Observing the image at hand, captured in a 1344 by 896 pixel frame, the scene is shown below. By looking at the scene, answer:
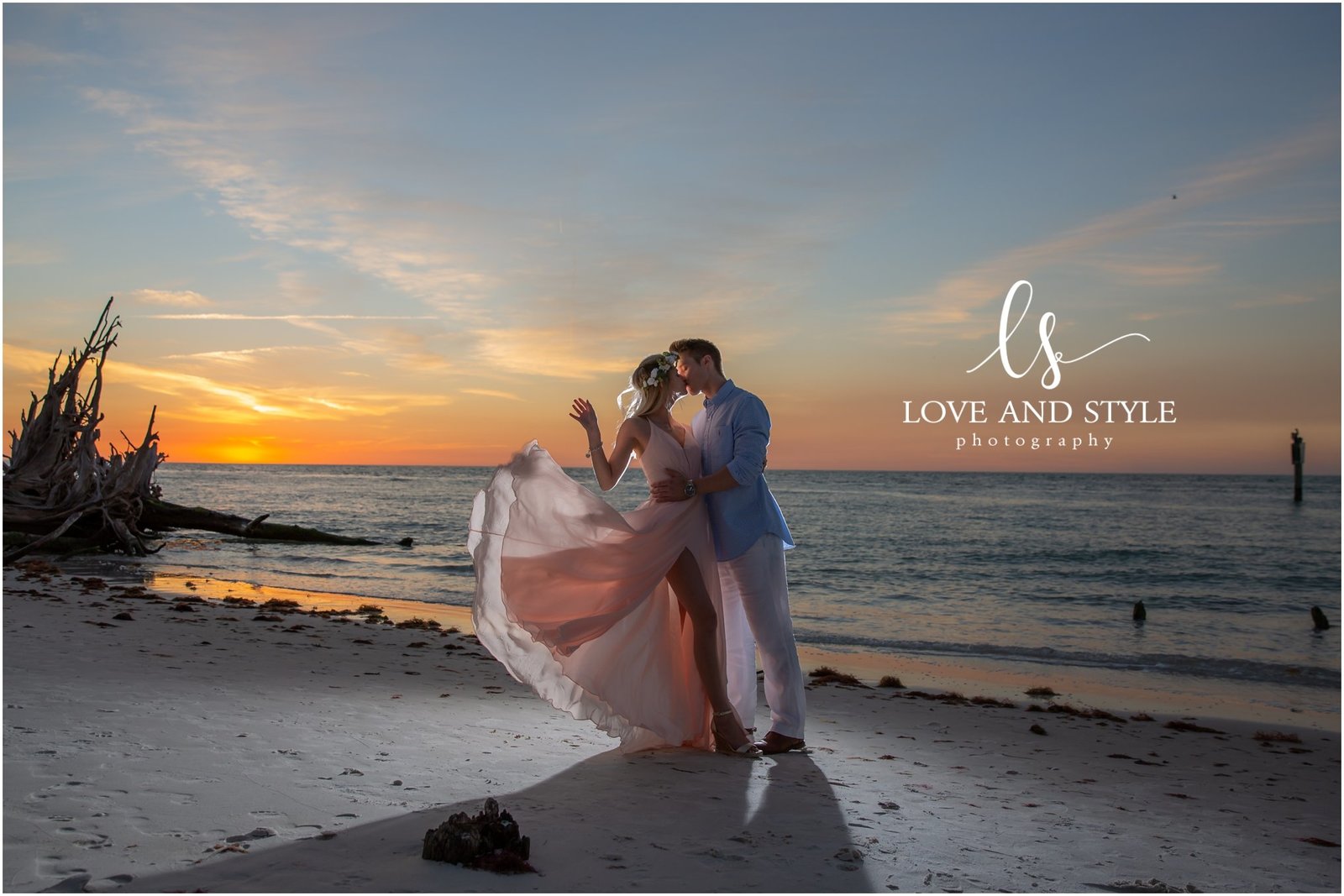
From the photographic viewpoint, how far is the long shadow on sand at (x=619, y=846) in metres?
3.17

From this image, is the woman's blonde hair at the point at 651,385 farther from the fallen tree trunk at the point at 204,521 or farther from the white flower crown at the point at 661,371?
the fallen tree trunk at the point at 204,521

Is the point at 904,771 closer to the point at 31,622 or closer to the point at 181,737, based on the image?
the point at 181,737

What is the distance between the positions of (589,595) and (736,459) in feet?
3.74

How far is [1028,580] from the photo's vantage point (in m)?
24.6

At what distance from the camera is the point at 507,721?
20.1 feet

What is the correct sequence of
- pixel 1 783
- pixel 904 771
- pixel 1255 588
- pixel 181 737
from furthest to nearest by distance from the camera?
pixel 1255 588
pixel 904 771
pixel 181 737
pixel 1 783

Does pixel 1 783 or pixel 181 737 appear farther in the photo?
pixel 181 737

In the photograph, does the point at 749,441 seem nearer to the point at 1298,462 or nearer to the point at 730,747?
the point at 730,747

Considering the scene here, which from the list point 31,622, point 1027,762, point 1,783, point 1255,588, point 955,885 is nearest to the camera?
point 955,885

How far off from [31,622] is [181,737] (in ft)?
16.8

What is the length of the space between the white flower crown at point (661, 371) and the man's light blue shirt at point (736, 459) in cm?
33

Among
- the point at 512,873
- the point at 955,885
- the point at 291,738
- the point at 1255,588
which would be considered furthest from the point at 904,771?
the point at 1255,588

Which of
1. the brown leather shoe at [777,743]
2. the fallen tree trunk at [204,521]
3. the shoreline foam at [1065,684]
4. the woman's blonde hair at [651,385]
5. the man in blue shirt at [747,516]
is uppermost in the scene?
the woman's blonde hair at [651,385]

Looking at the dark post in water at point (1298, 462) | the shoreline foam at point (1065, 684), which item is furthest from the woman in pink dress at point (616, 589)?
the dark post in water at point (1298, 462)
